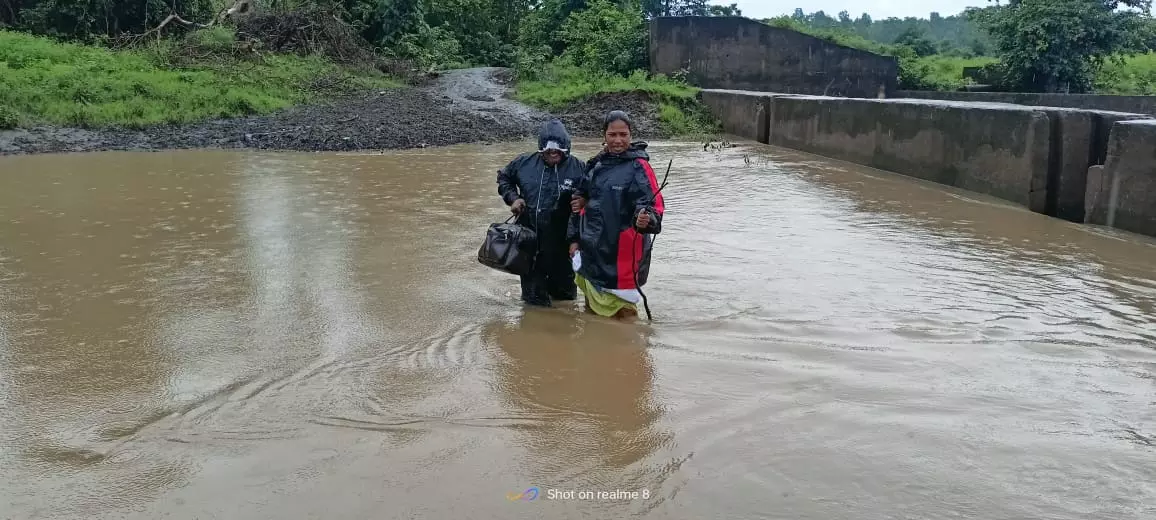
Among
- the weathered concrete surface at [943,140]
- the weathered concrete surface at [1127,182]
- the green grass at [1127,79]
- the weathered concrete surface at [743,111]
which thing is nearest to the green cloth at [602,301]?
the weathered concrete surface at [1127,182]

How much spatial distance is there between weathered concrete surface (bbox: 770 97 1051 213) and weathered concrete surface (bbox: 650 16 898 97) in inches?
411

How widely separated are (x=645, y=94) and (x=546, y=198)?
1710cm

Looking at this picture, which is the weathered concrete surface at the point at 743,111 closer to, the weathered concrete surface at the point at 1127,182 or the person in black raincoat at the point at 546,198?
the weathered concrete surface at the point at 1127,182

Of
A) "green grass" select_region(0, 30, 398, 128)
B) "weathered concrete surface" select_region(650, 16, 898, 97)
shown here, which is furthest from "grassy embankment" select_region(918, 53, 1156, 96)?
"green grass" select_region(0, 30, 398, 128)

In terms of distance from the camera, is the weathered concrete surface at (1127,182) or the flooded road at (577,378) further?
the weathered concrete surface at (1127,182)

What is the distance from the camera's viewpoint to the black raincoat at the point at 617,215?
474 centimetres

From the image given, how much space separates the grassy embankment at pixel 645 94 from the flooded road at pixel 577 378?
1255 centimetres

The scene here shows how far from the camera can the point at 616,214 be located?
15.7ft

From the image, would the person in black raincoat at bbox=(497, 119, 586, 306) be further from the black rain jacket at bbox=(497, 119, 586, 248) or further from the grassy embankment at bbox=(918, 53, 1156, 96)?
the grassy embankment at bbox=(918, 53, 1156, 96)

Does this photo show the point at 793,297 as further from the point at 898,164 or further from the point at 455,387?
the point at 898,164

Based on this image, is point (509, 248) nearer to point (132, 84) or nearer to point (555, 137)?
point (555, 137)

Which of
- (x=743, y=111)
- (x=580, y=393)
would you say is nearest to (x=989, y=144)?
(x=580, y=393)

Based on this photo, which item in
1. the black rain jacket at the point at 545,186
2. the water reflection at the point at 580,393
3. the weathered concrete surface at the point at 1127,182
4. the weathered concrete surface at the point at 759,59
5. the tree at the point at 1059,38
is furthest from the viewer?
the weathered concrete surface at the point at 759,59

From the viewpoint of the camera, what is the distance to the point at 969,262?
649cm
